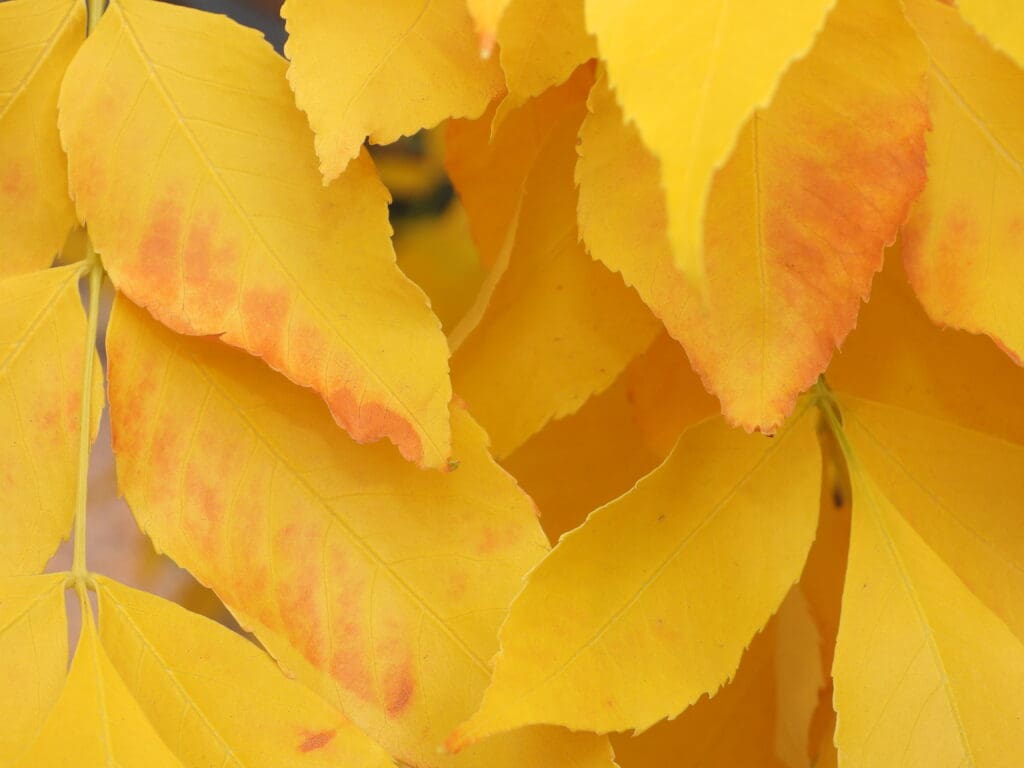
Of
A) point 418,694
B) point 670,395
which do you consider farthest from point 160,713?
point 670,395

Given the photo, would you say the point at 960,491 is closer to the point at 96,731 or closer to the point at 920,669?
the point at 920,669

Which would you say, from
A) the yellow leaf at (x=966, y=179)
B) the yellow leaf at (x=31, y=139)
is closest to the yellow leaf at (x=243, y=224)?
the yellow leaf at (x=31, y=139)

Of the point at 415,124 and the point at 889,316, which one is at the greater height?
the point at 415,124

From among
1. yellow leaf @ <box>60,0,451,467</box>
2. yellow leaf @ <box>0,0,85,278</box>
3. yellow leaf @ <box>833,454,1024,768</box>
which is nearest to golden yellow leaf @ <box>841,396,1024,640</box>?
yellow leaf @ <box>833,454,1024,768</box>

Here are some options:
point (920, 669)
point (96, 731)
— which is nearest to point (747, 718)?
point (920, 669)

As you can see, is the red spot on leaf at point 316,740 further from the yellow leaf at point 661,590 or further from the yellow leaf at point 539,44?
the yellow leaf at point 539,44

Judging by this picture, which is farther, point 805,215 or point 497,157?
point 497,157

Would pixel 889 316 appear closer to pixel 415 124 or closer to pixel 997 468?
pixel 997 468
